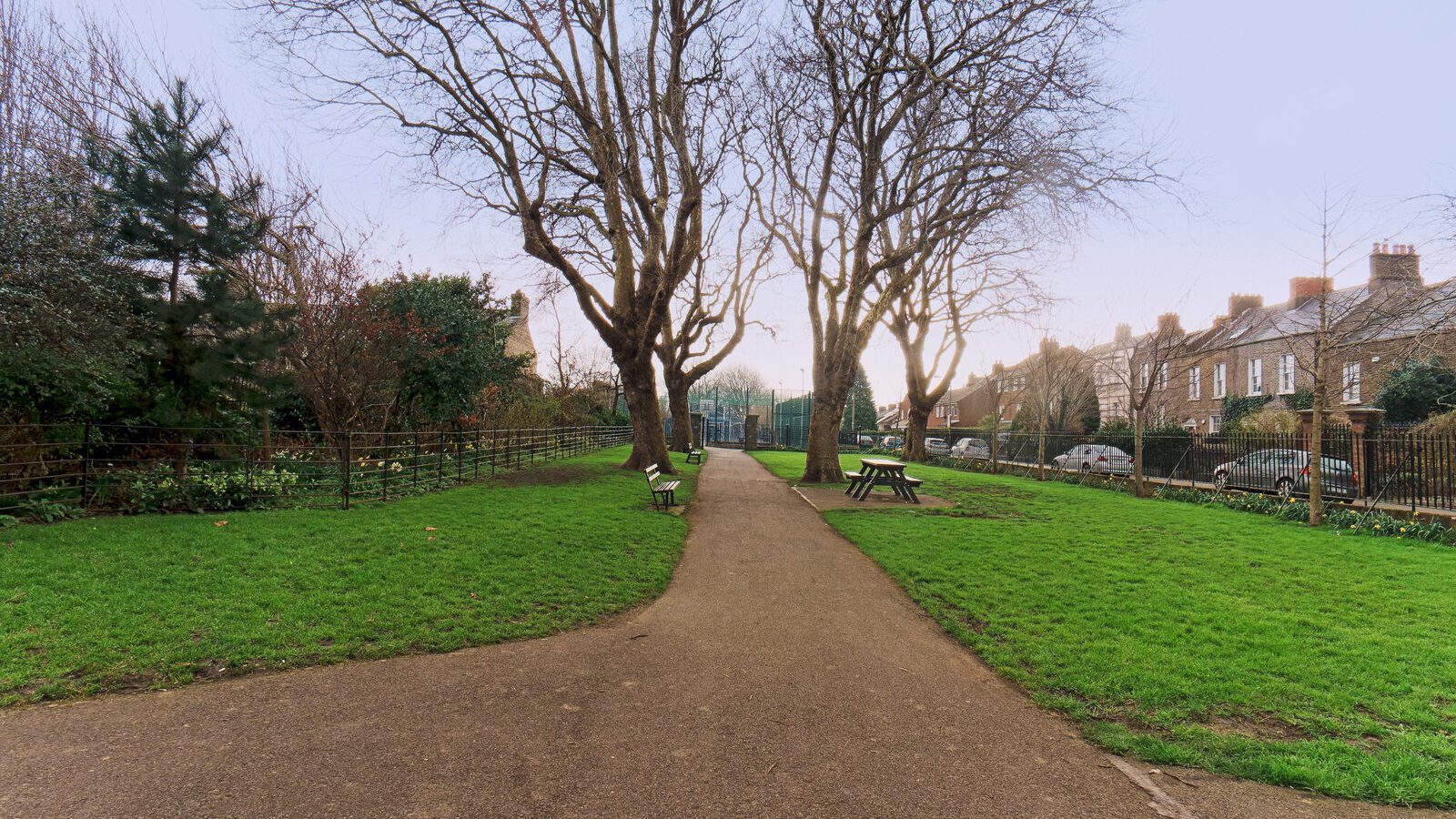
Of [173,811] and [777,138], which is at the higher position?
[777,138]

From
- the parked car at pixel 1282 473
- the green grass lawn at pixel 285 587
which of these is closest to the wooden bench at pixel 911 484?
the green grass lawn at pixel 285 587

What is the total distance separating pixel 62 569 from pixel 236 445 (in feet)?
13.2

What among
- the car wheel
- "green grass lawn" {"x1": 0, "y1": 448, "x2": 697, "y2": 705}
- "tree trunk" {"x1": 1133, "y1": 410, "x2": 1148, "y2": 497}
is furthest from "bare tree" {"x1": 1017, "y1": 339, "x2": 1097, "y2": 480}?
"green grass lawn" {"x1": 0, "y1": 448, "x2": 697, "y2": 705}

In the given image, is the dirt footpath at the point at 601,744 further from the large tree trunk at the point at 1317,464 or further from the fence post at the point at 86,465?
the large tree trunk at the point at 1317,464

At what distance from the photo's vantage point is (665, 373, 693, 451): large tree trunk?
1099 inches

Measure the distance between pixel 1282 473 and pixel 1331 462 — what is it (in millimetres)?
953

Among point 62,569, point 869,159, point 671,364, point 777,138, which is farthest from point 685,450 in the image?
point 62,569

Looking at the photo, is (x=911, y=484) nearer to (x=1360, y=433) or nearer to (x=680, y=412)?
(x=1360, y=433)

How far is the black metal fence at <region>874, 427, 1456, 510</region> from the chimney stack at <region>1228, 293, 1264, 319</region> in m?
21.7

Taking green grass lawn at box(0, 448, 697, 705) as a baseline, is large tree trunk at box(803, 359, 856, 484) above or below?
above

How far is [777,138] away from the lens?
736 inches

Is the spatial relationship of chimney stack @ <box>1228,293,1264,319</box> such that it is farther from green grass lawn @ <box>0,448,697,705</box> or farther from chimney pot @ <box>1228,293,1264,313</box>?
green grass lawn @ <box>0,448,697,705</box>

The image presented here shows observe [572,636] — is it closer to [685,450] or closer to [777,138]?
[777,138]

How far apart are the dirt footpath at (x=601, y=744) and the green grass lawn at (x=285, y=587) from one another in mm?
378
